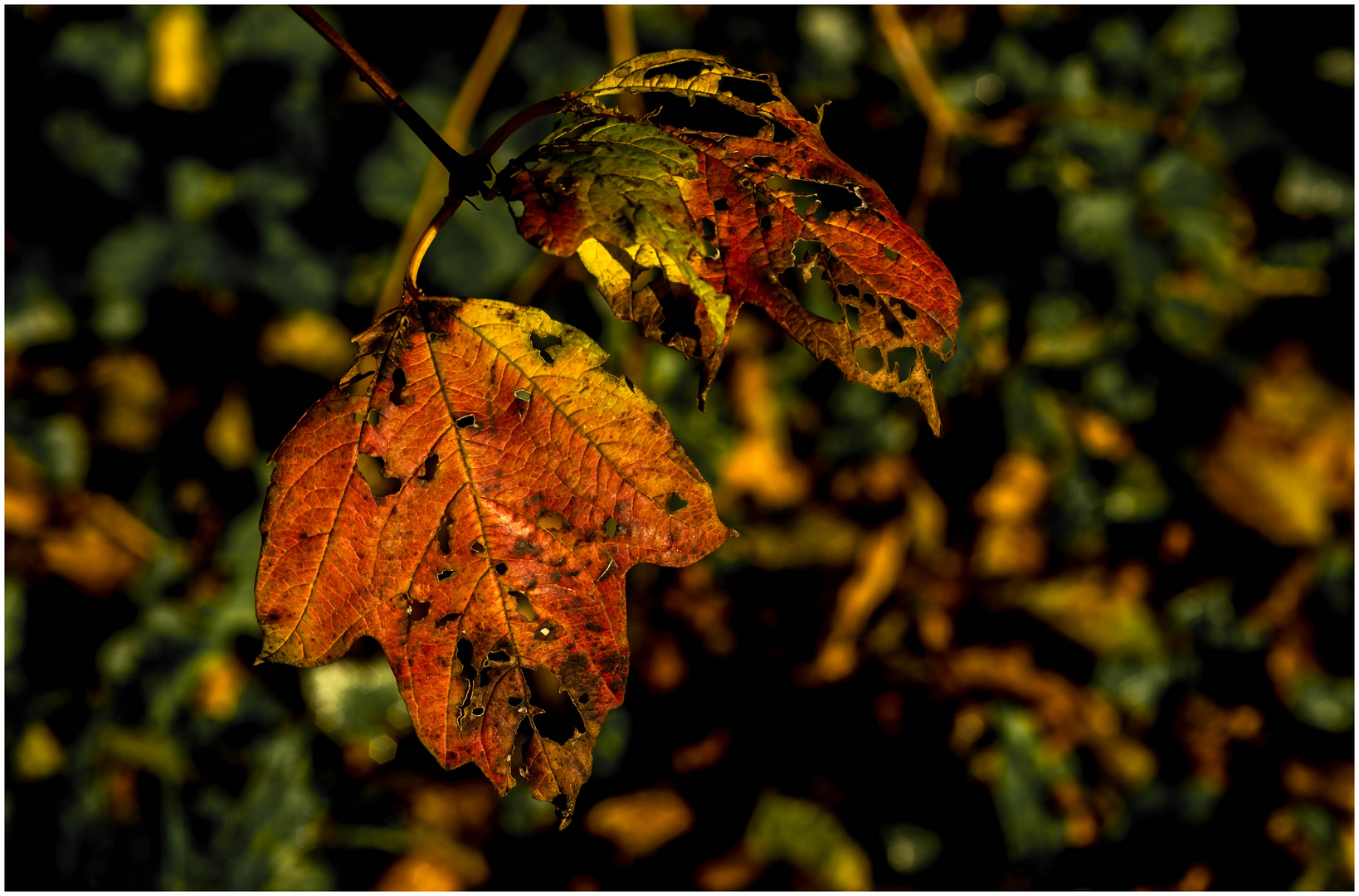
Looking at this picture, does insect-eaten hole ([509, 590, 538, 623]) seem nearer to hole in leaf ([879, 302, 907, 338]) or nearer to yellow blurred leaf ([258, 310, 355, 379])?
hole in leaf ([879, 302, 907, 338])

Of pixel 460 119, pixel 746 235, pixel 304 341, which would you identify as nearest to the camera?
pixel 746 235

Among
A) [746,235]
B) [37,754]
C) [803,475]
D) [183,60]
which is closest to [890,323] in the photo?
[746,235]

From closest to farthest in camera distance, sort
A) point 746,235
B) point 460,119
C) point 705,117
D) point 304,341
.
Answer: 1. point 746,235
2. point 705,117
3. point 460,119
4. point 304,341

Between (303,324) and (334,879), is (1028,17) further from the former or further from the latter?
(334,879)

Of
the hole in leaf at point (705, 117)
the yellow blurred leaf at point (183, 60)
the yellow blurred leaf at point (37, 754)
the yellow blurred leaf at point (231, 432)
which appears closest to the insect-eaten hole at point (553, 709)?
the yellow blurred leaf at point (231, 432)

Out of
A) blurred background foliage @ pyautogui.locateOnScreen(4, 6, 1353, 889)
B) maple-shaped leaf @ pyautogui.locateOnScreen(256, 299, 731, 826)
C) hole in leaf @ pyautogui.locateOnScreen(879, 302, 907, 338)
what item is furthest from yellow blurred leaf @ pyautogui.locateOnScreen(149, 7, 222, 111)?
hole in leaf @ pyautogui.locateOnScreen(879, 302, 907, 338)

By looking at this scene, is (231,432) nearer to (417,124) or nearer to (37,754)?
(37,754)

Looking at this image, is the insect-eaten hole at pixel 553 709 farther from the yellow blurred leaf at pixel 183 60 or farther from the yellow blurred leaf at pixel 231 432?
the yellow blurred leaf at pixel 183 60
